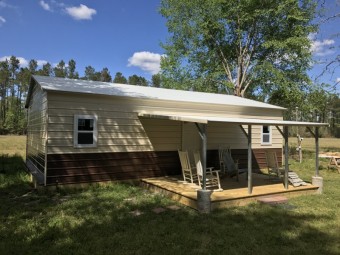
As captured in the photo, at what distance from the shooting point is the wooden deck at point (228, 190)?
280 inches

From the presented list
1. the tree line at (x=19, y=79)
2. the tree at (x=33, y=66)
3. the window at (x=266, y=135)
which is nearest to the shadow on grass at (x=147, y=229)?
the window at (x=266, y=135)

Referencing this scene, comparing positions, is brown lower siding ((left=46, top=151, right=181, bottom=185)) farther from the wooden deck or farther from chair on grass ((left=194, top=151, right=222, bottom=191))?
chair on grass ((left=194, top=151, right=222, bottom=191))

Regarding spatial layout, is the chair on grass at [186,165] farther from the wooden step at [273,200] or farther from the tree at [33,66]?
the tree at [33,66]

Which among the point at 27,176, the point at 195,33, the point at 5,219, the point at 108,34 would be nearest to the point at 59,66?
the point at 108,34

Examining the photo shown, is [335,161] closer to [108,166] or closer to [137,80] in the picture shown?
[108,166]

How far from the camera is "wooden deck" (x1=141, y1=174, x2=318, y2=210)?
7105 mm

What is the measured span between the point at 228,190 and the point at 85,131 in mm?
4408

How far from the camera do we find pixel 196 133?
11133mm

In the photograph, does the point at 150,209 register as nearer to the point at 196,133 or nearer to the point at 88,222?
the point at 88,222

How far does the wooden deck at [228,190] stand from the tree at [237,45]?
41.3 feet

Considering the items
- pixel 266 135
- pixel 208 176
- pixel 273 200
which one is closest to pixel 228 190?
pixel 208 176

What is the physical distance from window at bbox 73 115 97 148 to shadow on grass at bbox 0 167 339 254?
1.78m

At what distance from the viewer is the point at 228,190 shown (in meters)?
8.02

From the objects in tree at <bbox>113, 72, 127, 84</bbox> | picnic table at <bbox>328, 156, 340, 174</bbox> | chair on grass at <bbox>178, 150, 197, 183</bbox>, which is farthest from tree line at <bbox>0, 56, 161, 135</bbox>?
chair on grass at <bbox>178, 150, 197, 183</bbox>
